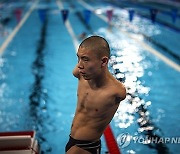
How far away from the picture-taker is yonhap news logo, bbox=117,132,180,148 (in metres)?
3.33

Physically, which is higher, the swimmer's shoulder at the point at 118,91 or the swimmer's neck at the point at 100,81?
the swimmer's neck at the point at 100,81

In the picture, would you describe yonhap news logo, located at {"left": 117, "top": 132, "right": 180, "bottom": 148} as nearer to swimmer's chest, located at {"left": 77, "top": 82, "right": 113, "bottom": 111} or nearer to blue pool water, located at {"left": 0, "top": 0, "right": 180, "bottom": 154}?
blue pool water, located at {"left": 0, "top": 0, "right": 180, "bottom": 154}

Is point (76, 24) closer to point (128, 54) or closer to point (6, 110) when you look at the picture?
point (128, 54)

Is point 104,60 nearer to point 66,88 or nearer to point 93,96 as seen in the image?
point 93,96

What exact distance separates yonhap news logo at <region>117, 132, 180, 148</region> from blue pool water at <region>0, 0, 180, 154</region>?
49 millimetres

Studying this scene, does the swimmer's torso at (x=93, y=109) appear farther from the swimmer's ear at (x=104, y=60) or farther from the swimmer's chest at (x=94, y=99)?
the swimmer's ear at (x=104, y=60)

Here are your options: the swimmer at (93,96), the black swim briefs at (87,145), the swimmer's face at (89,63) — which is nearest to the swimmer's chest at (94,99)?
the swimmer at (93,96)

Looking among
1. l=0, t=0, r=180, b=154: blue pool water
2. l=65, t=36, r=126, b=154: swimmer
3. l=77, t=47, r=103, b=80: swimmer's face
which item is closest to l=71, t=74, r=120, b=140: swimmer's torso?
l=65, t=36, r=126, b=154: swimmer

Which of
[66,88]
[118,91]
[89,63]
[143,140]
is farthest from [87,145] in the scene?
[66,88]

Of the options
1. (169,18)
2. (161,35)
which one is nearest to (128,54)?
(161,35)

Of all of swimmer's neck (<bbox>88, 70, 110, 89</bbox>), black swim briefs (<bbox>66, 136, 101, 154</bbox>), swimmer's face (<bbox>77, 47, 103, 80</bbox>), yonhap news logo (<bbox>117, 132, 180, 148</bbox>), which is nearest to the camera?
swimmer's face (<bbox>77, 47, 103, 80</bbox>)

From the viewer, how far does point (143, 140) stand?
3.39 meters

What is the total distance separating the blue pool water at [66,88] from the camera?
12.0ft

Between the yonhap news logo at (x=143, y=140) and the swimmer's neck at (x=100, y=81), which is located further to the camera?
the yonhap news logo at (x=143, y=140)
